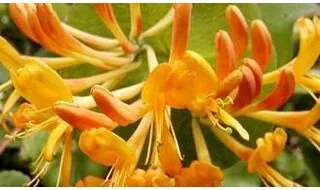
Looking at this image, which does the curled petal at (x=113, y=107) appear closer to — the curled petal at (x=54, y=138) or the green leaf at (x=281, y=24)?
the curled petal at (x=54, y=138)

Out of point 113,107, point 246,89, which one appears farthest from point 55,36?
point 246,89

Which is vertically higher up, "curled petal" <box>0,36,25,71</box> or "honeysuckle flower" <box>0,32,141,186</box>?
"curled petal" <box>0,36,25,71</box>

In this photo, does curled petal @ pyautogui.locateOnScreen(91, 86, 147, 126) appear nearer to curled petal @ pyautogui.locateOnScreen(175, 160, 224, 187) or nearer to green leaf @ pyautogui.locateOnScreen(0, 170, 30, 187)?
curled petal @ pyautogui.locateOnScreen(175, 160, 224, 187)

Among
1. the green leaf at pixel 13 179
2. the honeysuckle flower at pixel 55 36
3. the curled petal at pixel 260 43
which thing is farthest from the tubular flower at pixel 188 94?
the green leaf at pixel 13 179

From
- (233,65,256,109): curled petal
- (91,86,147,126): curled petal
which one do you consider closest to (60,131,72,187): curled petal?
(91,86,147,126): curled petal

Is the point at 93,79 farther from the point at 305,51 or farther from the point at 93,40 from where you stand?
the point at 305,51

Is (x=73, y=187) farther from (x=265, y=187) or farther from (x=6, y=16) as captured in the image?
(x=6, y=16)
